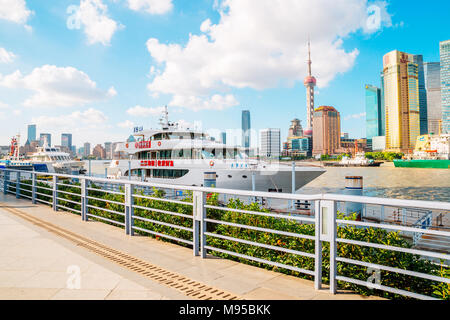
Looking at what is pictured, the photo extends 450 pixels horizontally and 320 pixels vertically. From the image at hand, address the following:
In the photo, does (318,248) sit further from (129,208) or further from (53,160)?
(53,160)

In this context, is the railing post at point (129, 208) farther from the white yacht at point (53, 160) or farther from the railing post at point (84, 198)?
the white yacht at point (53, 160)

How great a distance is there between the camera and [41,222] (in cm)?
766

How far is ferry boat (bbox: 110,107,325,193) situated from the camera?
18.4 meters

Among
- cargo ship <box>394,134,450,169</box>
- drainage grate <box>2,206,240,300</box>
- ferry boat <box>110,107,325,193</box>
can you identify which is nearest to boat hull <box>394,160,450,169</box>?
cargo ship <box>394,134,450,169</box>

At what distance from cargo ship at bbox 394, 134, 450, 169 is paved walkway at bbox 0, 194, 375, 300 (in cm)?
11262

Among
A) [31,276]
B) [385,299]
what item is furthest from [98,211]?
[385,299]

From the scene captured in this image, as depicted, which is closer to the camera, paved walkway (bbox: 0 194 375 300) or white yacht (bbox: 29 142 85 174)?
paved walkway (bbox: 0 194 375 300)

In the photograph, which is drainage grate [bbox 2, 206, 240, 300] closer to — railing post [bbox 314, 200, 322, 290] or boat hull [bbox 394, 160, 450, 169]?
railing post [bbox 314, 200, 322, 290]

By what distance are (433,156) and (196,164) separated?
11978 centimetres

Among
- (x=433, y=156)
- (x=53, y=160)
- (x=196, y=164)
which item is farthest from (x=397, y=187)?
(x=433, y=156)

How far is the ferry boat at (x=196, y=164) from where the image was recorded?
18.4 meters

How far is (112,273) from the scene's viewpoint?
4.06m

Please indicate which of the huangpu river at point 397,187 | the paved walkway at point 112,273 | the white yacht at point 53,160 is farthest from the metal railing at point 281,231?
the white yacht at point 53,160
